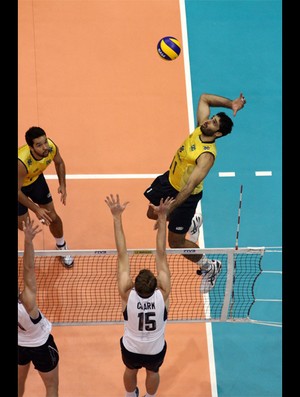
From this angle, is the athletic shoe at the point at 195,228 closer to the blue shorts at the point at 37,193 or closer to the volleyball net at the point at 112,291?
the volleyball net at the point at 112,291

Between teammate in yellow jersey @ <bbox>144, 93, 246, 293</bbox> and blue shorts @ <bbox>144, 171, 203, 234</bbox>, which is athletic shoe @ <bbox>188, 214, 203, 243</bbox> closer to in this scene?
teammate in yellow jersey @ <bbox>144, 93, 246, 293</bbox>

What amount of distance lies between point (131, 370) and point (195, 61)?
8737mm

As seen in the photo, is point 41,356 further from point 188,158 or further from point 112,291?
point 188,158

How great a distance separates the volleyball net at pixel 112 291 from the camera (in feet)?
35.3

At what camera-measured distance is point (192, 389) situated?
1012cm

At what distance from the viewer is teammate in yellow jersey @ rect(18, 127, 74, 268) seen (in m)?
10.1

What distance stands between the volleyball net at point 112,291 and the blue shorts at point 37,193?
0.99 m

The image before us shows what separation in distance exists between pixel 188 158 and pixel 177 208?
0.89 meters

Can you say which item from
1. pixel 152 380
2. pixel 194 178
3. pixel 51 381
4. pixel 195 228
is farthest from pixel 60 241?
pixel 152 380

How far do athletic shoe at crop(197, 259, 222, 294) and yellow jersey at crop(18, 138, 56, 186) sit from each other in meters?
3.30

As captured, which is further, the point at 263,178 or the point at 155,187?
the point at 263,178

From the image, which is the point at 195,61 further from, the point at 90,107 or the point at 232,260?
the point at 232,260

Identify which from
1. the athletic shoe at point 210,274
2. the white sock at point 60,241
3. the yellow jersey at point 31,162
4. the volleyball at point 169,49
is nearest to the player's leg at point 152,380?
the athletic shoe at point 210,274

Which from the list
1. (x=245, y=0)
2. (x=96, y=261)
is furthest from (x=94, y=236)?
(x=245, y=0)
